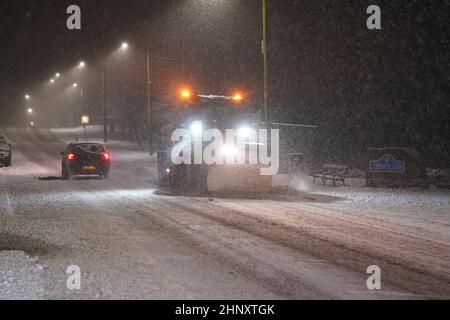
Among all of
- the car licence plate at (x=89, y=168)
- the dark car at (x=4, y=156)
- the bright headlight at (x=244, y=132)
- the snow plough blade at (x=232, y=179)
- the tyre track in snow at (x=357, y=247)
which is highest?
the bright headlight at (x=244, y=132)

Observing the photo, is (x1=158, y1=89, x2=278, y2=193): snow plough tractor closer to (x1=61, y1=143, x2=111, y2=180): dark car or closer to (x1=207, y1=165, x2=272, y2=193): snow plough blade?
(x1=207, y1=165, x2=272, y2=193): snow plough blade

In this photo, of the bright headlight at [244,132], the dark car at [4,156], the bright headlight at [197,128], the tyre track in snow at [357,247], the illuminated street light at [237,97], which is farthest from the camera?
the dark car at [4,156]

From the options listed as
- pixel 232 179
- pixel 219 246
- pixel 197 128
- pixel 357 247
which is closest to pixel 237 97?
pixel 197 128

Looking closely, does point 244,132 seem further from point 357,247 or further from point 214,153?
point 357,247

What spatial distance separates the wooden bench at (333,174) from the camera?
81.6 ft

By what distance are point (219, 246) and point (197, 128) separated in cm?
1277

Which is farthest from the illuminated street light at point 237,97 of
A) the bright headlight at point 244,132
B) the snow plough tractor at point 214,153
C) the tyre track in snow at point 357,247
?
the tyre track in snow at point 357,247

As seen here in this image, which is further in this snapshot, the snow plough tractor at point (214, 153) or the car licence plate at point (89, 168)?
the car licence plate at point (89, 168)

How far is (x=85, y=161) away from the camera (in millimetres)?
26938

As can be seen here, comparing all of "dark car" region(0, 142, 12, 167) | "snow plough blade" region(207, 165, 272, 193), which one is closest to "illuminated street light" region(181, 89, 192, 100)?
"snow plough blade" region(207, 165, 272, 193)

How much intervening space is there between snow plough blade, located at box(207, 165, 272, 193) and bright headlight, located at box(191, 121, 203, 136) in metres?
2.53

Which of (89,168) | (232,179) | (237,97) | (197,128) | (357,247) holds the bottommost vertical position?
(357,247)

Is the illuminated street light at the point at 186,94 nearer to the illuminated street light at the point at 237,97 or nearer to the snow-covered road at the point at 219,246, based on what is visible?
the illuminated street light at the point at 237,97

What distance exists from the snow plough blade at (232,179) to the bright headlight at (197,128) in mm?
2526
